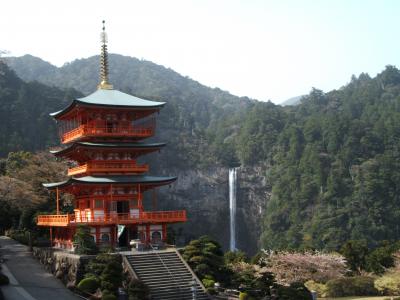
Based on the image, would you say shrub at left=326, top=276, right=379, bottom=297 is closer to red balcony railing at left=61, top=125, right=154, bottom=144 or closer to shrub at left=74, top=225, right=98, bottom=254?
shrub at left=74, top=225, right=98, bottom=254

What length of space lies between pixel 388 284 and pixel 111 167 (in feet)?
59.5

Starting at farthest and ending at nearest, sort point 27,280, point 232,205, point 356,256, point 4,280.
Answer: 1. point 232,205
2. point 356,256
3. point 27,280
4. point 4,280

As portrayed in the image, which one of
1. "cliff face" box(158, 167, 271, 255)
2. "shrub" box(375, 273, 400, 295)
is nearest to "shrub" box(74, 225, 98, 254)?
"shrub" box(375, 273, 400, 295)

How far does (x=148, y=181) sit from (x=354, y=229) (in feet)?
167

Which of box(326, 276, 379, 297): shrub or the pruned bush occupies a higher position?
the pruned bush

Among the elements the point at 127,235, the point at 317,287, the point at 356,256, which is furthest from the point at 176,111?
the point at 317,287

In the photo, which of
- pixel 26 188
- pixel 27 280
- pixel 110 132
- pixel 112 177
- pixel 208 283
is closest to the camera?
pixel 208 283

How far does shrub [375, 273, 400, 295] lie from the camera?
35.2 meters

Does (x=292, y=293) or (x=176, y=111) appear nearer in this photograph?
(x=292, y=293)

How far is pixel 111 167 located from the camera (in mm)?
38156

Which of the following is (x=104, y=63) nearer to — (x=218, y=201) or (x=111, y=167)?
(x=111, y=167)

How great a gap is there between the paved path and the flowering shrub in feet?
42.6

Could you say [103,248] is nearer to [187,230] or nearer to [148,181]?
[148,181]

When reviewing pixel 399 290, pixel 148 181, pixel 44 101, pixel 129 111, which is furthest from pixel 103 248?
pixel 44 101
